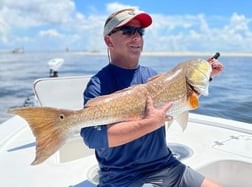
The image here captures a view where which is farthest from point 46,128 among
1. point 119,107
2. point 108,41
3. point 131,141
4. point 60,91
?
point 60,91

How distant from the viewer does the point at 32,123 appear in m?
1.55

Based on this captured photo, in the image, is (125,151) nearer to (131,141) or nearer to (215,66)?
(131,141)

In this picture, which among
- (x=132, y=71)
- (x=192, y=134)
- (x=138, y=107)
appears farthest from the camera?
(x=192, y=134)

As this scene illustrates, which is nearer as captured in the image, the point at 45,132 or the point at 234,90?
the point at 45,132

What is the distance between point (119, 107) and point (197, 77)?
49cm

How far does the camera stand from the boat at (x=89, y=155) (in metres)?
2.44

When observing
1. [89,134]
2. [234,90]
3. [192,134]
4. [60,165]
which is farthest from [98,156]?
[234,90]

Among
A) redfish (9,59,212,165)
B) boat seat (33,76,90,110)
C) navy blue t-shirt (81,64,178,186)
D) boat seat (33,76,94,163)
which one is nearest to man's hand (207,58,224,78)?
redfish (9,59,212,165)

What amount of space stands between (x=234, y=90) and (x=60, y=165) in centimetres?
1005

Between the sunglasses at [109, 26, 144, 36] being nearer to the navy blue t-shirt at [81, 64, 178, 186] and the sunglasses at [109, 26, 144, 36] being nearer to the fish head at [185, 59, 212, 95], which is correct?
the navy blue t-shirt at [81, 64, 178, 186]

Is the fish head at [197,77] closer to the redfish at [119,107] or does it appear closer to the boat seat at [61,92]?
the redfish at [119,107]

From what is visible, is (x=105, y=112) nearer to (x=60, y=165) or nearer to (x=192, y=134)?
(x=60, y=165)

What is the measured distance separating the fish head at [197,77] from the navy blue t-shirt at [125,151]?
0.97ft

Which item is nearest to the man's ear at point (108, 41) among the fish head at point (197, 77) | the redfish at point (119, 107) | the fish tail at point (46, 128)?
the redfish at point (119, 107)
